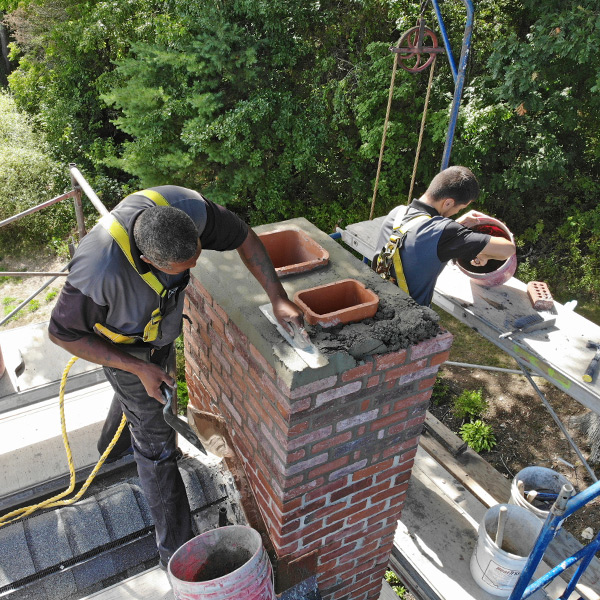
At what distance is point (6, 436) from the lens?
144 inches

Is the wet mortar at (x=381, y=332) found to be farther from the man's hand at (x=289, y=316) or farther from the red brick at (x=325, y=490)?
the red brick at (x=325, y=490)

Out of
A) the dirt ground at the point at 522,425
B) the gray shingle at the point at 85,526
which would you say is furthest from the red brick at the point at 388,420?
the dirt ground at the point at 522,425

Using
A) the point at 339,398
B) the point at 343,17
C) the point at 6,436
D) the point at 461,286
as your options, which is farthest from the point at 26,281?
the point at 339,398

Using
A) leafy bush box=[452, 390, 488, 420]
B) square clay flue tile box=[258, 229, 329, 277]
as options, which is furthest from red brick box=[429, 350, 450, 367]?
leafy bush box=[452, 390, 488, 420]

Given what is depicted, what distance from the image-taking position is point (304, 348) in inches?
90.9

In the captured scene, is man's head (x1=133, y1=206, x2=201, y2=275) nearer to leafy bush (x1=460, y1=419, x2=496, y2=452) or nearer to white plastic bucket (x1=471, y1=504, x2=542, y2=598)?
white plastic bucket (x1=471, y1=504, x2=542, y2=598)

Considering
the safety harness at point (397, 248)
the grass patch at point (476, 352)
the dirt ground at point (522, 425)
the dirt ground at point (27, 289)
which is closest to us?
the safety harness at point (397, 248)

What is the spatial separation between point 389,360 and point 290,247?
1.18m

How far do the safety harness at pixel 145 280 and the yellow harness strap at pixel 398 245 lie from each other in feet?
5.34

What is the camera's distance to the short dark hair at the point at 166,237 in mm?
2232

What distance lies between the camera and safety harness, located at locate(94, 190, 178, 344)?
2.37 meters

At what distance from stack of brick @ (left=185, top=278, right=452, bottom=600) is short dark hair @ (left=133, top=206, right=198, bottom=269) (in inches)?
19.6

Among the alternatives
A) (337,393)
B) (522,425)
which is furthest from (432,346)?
(522,425)

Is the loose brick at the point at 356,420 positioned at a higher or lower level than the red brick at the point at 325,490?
higher
